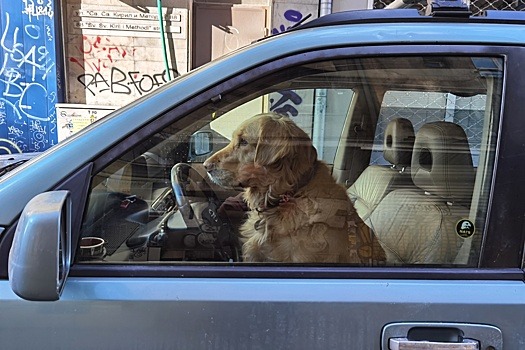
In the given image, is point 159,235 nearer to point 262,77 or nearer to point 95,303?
point 95,303

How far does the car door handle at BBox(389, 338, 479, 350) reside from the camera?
47.6 inches

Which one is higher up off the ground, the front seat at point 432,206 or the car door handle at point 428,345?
the front seat at point 432,206

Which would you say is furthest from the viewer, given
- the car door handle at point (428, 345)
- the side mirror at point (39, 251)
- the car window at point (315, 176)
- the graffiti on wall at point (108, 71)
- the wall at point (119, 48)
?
the graffiti on wall at point (108, 71)

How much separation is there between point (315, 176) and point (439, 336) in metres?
0.75

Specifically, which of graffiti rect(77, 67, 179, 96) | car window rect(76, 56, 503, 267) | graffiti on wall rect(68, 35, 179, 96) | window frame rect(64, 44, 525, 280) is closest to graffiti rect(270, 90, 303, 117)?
car window rect(76, 56, 503, 267)

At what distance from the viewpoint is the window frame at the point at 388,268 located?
1297mm

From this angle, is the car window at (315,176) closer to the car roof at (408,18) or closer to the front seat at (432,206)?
the front seat at (432,206)

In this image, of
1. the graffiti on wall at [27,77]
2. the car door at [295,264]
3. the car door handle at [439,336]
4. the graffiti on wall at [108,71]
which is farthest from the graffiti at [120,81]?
the car door handle at [439,336]

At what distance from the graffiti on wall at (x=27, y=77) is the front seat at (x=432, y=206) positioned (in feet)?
20.6

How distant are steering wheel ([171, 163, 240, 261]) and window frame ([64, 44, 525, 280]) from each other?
193 millimetres

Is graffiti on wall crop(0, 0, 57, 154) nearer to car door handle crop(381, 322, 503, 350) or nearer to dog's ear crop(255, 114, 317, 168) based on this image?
dog's ear crop(255, 114, 317, 168)

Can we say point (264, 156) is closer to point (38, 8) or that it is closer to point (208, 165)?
point (208, 165)

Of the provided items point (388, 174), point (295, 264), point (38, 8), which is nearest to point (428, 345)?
point (295, 264)

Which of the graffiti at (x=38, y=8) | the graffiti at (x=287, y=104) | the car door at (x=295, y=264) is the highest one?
the graffiti at (x=38, y=8)
